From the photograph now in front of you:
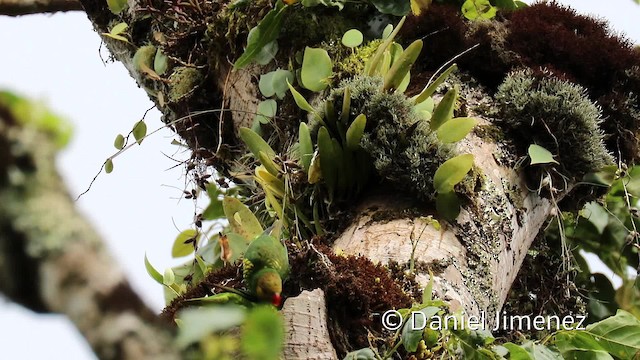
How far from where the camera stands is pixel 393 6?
6.95 feet

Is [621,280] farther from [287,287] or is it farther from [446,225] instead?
[287,287]

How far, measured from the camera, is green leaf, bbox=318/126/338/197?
5.80ft

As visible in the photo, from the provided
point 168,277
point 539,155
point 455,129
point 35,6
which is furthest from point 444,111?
point 35,6

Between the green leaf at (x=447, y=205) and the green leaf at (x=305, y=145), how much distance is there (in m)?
0.32

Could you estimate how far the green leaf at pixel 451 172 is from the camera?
169 centimetres

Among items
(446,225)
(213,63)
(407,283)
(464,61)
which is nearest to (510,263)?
(446,225)

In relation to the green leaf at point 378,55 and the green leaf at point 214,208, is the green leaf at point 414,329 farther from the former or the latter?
the green leaf at point 214,208

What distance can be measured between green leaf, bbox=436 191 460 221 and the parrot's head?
543 millimetres

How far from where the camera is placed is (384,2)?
2119mm

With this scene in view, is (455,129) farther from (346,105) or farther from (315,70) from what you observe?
(315,70)

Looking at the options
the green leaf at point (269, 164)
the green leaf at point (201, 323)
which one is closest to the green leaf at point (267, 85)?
the green leaf at point (269, 164)

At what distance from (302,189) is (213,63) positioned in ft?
1.94

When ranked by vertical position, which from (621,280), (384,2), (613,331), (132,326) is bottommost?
(621,280)

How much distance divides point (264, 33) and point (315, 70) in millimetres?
188
